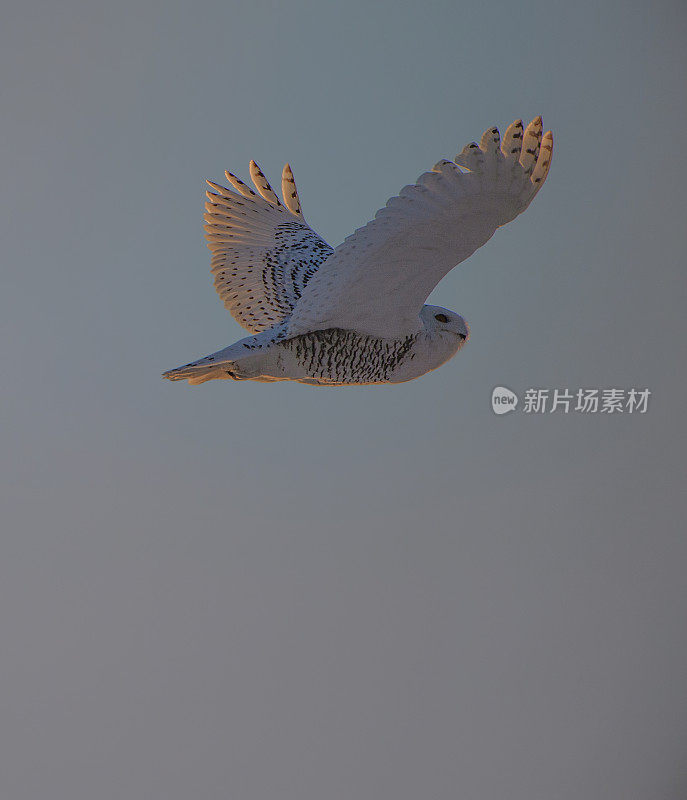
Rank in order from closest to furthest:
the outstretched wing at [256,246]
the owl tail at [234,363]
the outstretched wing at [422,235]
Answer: the outstretched wing at [422,235]
the owl tail at [234,363]
the outstretched wing at [256,246]

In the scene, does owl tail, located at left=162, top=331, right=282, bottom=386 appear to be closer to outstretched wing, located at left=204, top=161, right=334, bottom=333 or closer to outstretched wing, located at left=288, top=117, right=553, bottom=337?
outstretched wing, located at left=288, top=117, right=553, bottom=337

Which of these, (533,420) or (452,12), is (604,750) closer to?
(533,420)

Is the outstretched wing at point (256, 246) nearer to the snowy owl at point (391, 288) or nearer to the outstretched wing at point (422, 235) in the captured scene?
the snowy owl at point (391, 288)

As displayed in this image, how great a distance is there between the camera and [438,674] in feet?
7.41

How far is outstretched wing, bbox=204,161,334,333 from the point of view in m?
0.93

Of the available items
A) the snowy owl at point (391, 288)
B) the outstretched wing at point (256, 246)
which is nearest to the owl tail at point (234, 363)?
the snowy owl at point (391, 288)

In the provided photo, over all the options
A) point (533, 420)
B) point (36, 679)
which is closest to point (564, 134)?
point (533, 420)

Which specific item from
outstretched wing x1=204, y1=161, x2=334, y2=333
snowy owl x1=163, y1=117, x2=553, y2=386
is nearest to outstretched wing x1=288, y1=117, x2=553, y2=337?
snowy owl x1=163, y1=117, x2=553, y2=386

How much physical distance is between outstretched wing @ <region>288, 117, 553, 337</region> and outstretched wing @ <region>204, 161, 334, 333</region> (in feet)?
0.68

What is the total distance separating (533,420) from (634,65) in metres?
1.11

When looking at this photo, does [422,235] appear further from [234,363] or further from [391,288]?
[234,363]

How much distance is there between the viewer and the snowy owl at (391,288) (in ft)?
2.02

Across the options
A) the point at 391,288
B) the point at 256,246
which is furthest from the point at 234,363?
the point at 256,246

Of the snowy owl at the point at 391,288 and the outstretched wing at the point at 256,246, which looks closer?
the snowy owl at the point at 391,288
